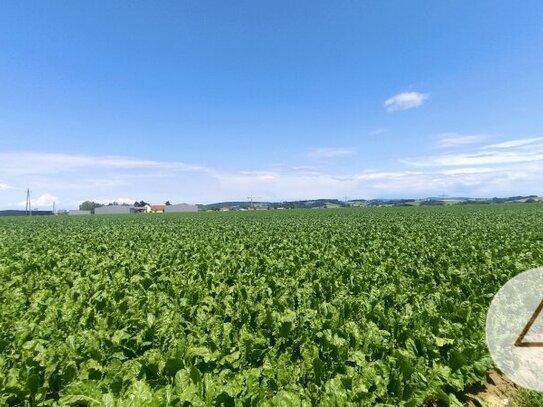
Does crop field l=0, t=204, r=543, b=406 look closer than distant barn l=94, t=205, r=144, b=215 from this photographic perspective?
Yes

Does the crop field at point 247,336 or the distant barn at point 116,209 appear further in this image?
the distant barn at point 116,209

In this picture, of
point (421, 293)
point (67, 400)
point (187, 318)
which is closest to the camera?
point (67, 400)

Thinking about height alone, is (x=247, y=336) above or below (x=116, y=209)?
below

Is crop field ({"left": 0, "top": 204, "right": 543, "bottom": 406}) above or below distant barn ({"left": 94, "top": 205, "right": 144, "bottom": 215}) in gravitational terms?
below

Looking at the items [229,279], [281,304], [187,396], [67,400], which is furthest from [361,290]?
[67,400]

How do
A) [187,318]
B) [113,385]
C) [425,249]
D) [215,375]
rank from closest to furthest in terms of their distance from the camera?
1. [113,385]
2. [215,375]
3. [187,318]
4. [425,249]

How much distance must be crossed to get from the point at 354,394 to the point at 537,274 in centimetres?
880

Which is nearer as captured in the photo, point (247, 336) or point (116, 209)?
point (247, 336)

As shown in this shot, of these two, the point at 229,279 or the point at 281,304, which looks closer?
the point at 281,304

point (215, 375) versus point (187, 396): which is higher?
point (187, 396)

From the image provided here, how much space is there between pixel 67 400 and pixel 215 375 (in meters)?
1.46

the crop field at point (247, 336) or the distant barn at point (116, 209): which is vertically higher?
the distant barn at point (116, 209)

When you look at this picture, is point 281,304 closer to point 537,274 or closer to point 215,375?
point 215,375

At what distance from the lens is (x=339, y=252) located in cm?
1262
